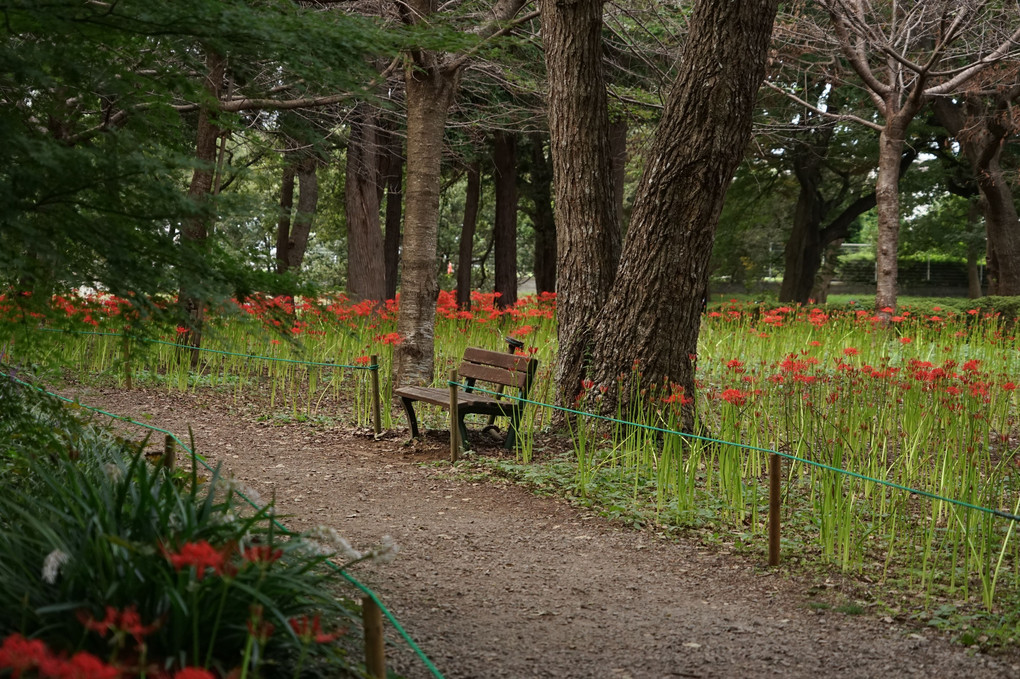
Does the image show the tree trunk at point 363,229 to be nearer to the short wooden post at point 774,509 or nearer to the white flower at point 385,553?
the white flower at point 385,553

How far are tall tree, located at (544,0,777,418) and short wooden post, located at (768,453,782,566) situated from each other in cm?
192

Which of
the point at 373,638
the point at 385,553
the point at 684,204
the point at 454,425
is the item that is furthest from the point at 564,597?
the point at 684,204

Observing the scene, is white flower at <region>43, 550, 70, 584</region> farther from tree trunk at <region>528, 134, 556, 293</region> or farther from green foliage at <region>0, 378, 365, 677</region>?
tree trunk at <region>528, 134, 556, 293</region>

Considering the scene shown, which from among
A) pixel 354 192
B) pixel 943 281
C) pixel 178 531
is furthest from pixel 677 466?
pixel 943 281

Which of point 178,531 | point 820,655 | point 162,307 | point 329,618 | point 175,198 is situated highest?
point 175,198

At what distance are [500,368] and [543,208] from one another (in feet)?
34.2

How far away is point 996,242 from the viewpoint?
663 inches

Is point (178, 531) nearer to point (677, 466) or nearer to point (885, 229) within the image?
point (677, 466)

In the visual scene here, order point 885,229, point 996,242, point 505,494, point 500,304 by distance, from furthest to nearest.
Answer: point 996,242
point 500,304
point 885,229
point 505,494

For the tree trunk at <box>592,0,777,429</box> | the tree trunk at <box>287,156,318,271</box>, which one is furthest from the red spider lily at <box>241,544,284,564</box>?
the tree trunk at <box>287,156,318,271</box>

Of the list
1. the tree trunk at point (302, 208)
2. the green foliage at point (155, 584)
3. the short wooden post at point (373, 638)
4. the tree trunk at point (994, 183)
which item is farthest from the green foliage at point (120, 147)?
the tree trunk at point (994, 183)

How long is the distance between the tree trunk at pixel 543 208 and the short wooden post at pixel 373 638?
47.4 feet

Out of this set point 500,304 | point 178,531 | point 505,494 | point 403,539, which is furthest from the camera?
point 500,304

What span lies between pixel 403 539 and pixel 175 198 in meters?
2.50
